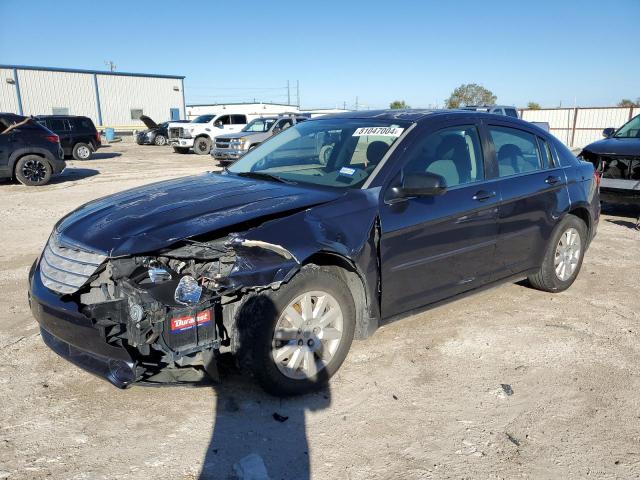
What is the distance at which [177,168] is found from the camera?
17984 millimetres

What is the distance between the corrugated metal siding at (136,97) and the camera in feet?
135

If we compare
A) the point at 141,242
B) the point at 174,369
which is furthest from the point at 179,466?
the point at 141,242

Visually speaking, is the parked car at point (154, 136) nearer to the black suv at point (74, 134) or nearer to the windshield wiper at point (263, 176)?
the black suv at point (74, 134)

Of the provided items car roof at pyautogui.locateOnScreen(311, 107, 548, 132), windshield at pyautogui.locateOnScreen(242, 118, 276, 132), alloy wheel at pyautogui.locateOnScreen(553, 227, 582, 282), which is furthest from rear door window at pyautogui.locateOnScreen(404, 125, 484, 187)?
windshield at pyautogui.locateOnScreen(242, 118, 276, 132)

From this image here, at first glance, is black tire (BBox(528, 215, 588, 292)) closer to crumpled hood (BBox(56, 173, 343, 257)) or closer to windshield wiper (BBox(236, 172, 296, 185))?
crumpled hood (BBox(56, 173, 343, 257))

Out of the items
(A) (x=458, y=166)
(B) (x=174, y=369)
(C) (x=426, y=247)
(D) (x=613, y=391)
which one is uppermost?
(A) (x=458, y=166)

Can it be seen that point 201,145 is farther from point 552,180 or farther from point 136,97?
point 136,97

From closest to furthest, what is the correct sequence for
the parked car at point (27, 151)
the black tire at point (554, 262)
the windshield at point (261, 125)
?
1. the black tire at point (554, 262)
2. the parked car at point (27, 151)
3. the windshield at point (261, 125)

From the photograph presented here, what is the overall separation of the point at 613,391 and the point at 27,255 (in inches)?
255

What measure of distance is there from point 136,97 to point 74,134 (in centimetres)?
2419

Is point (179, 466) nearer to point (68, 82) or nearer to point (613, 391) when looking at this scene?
point (613, 391)

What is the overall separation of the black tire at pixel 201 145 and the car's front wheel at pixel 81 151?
486cm

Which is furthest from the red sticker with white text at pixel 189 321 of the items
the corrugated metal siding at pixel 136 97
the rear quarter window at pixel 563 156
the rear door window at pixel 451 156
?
the corrugated metal siding at pixel 136 97

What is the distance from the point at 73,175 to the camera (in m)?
15.8
